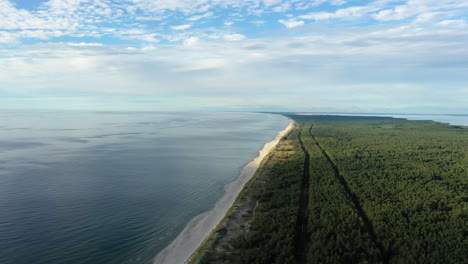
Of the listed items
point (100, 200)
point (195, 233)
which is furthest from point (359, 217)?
point (100, 200)

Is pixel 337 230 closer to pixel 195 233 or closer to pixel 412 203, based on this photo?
pixel 412 203

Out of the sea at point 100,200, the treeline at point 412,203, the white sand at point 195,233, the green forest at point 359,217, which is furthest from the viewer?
the sea at point 100,200

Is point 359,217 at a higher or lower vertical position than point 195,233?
higher

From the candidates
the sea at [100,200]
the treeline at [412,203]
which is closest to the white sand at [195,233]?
the sea at [100,200]

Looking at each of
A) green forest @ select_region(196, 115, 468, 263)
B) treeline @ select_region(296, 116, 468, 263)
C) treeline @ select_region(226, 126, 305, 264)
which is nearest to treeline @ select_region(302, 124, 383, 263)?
green forest @ select_region(196, 115, 468, 263)

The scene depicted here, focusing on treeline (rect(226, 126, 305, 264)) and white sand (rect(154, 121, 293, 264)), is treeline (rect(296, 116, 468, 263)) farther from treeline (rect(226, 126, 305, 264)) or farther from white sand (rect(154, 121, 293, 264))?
white sand (rect(154, 121, 293, 264))

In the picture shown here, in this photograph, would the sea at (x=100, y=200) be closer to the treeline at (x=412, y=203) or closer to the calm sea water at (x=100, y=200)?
the calm sea water at (x=100, y=200)

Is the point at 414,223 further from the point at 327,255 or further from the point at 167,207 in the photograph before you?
the point at 167,207

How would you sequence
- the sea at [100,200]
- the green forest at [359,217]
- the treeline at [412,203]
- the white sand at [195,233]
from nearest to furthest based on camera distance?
the green forest at [359,217]
the treeline at [412,203]
the white sand at [195,233]
the sea at [100,200]

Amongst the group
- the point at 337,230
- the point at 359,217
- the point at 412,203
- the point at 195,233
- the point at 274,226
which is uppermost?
the point at 412,203

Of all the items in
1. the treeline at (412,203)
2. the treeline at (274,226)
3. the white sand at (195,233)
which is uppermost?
the treeline at (412,203)

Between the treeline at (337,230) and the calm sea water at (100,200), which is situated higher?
the treeline at (337,230)

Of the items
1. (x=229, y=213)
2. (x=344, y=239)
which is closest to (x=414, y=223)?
(x=344, y=239)
